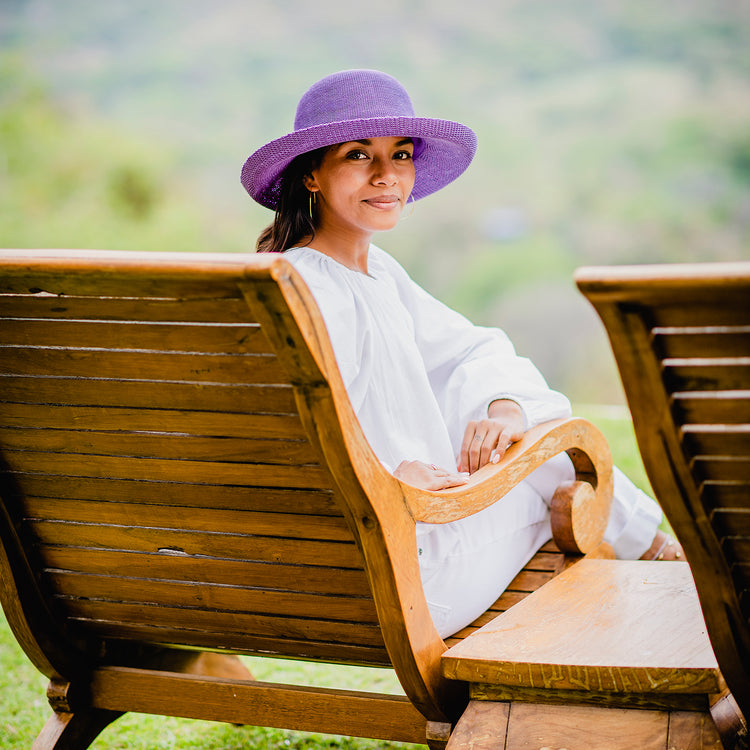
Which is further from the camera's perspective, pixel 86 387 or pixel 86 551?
pixel 86 551

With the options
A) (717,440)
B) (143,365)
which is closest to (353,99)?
(143,365)

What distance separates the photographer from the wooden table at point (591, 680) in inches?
64.6

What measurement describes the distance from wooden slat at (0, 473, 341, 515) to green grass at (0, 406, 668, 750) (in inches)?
44.7

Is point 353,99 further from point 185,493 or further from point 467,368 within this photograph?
point 185,493

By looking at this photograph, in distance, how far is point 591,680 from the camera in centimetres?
168

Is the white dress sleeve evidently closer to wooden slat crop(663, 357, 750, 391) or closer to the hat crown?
the hat crown

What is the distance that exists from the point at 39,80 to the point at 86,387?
A: 12.3 meters

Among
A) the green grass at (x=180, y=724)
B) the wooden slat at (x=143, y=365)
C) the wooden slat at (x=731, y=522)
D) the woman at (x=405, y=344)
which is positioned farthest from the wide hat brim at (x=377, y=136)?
the green grass at (x=180, y=724)

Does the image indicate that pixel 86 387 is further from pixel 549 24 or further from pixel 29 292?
pixel 549 24

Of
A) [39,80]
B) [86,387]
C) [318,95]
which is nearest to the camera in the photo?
[86,387]

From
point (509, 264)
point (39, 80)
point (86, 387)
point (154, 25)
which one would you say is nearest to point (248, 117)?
point (154, 25)

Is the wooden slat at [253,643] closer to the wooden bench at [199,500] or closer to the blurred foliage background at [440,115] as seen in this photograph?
the wooden bench at [199,500]

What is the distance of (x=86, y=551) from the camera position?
1.98m

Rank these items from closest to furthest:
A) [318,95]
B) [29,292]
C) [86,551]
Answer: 1. [29,292]
2. [86,551]
3. [318,95]
